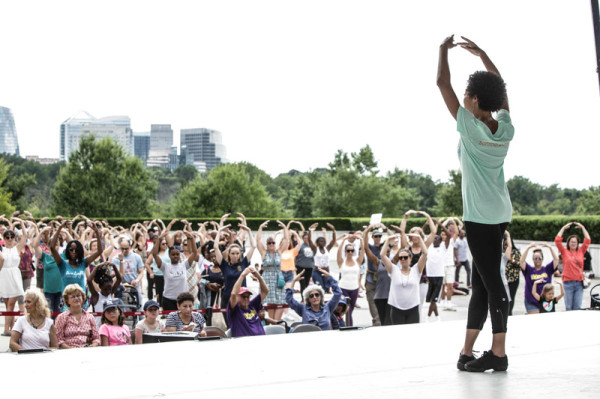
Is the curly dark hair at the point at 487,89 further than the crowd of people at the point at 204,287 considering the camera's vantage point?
No

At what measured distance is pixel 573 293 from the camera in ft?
42.7

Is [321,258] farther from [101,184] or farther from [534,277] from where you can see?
[101,184]

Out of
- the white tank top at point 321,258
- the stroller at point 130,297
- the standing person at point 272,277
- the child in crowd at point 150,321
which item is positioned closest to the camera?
the child in crowd at point 150,321

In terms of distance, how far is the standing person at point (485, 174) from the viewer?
153 inches

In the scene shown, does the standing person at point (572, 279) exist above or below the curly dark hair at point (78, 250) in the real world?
below

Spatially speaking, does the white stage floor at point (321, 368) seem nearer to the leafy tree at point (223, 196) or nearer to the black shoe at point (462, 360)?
the black shoe at point (462, 360)

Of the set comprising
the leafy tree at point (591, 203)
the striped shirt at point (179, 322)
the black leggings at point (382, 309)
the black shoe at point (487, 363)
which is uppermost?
the leafy tree at point (591, 203)

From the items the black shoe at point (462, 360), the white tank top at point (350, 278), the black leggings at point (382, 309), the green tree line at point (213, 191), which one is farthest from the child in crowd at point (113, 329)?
the green tree line at point (213, 191)

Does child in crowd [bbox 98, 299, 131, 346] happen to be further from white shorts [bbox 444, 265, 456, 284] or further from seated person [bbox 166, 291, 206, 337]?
white shorts [bbox 444, 265, 456, 284]

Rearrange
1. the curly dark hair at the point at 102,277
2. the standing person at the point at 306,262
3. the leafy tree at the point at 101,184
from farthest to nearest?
the leafy tree at the point at 101,184 < the standing person at the point at 306,262 < the curly dark hair at the point at 102,277

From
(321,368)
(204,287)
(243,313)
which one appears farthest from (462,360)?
(204,287)

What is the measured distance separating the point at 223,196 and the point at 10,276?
214ft

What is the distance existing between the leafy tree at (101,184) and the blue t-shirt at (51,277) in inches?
2249

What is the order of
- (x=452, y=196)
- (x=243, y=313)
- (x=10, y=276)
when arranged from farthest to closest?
1. (x=452, y=196)
2. (x=10, y=276)
3. (x=243, y=313)
